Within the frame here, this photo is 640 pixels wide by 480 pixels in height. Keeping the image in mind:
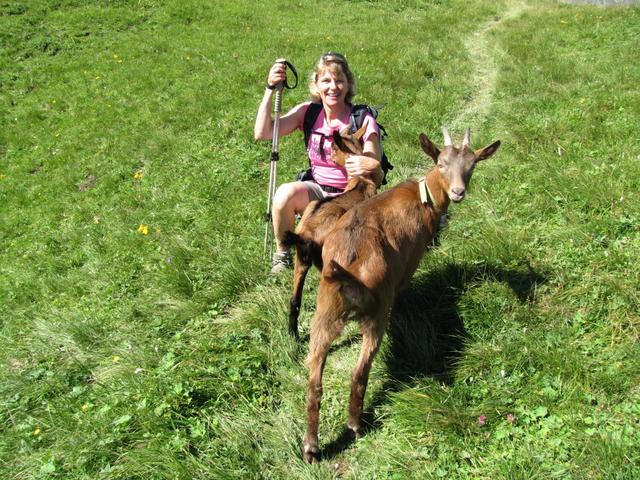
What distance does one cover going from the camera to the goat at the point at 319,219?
158 inches

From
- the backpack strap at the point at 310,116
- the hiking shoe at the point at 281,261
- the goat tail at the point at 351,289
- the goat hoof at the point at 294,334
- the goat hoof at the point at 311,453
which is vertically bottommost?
the goat hoof at the point at 311,453

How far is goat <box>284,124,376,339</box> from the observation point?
4.00m

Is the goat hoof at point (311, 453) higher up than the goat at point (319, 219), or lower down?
lower down

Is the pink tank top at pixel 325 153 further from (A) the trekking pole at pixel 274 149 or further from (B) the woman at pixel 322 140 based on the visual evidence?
(A) the trekking pole at pixel 274 149

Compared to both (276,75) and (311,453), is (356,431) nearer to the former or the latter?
(311,453)

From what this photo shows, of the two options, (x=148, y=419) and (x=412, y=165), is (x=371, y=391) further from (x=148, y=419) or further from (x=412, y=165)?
(x=412, y=165)

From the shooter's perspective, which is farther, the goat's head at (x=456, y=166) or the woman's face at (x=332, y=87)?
the woman's face at (x=332, y=87)

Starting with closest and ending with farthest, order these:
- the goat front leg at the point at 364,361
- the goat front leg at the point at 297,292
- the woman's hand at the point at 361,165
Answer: the goat front leg at the point at 364,361 → the goat front leg at the point at 297,292 → the woman's hand at the point at 361,165

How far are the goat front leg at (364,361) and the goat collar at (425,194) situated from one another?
1.14m

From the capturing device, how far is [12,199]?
983 centimetres

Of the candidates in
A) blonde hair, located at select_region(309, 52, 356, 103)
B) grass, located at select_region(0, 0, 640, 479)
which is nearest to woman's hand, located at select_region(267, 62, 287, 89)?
blonde hair, located at select_region(309, 52, 356, 103)

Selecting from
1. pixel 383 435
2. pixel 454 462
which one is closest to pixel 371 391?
pixel 383 435

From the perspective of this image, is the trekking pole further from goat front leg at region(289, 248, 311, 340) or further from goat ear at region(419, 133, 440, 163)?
goat ear at region(419, 133, 440, 163)

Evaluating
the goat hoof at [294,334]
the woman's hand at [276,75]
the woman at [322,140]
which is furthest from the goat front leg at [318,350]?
the woman's hand at [276,75]
